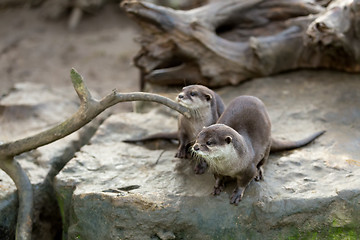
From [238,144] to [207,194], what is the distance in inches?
14.2

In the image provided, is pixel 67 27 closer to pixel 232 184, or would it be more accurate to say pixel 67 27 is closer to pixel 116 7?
pixel 116 7

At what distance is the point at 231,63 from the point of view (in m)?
4.50

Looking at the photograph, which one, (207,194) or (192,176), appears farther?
(192,176)

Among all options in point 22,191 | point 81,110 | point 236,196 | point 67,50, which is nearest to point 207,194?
point 236,196

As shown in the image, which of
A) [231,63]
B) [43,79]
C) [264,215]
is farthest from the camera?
→ [43,79]

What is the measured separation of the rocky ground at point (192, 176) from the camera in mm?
2854

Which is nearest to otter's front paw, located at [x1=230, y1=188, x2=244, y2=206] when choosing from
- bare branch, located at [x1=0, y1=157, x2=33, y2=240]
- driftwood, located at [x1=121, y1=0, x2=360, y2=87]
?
bare branch, located at [x1=0, y1=157, x2=33, y2=240]

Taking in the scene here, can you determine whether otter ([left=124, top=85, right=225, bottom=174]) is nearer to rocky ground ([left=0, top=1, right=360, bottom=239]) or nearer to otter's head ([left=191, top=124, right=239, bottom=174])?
rocky ground ([left=0, top=1, right=360, bottom=239])

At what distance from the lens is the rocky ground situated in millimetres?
2854

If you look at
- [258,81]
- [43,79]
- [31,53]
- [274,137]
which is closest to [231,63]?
[258,81]

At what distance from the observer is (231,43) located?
455 cm

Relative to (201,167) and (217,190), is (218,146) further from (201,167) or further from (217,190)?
(201,167)

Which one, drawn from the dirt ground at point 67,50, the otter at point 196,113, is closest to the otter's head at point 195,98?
the otter at point 196,113

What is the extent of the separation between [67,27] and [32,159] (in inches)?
161
